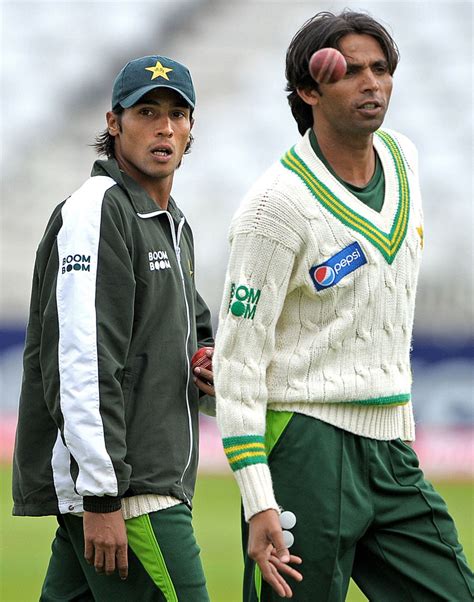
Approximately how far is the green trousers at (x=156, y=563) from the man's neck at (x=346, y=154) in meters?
1.03

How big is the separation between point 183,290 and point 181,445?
1.51ft

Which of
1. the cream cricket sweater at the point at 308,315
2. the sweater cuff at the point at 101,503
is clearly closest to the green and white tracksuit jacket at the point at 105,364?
the sweater cuff at the point at 101,503

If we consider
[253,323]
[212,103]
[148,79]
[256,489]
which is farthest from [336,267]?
[212,103]

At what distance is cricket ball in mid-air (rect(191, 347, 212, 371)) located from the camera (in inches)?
149

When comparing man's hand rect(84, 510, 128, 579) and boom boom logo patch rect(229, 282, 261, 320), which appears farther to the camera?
man's hand rect(84, 510, 128, 579)

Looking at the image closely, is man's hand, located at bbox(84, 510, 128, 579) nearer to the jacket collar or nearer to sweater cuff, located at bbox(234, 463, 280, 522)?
sweater cuff, located at bbox(234, 463, 280, 522)

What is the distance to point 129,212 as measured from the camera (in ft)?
12.1

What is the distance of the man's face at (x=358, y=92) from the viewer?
341 cm

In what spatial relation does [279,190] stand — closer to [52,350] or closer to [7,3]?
[52,350]

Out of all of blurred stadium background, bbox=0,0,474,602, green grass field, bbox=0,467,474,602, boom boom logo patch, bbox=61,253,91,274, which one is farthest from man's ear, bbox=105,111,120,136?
blurred stadium background, bbox=0,0,474,602

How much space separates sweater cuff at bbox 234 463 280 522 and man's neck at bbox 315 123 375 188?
819 millimetres

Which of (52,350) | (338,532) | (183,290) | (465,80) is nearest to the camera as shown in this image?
(338,532)

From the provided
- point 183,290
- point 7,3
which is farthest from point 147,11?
point 183,290

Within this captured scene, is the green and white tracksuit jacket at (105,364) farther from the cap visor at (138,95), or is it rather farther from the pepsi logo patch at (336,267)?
the pepsi logo patch at (336,267)
